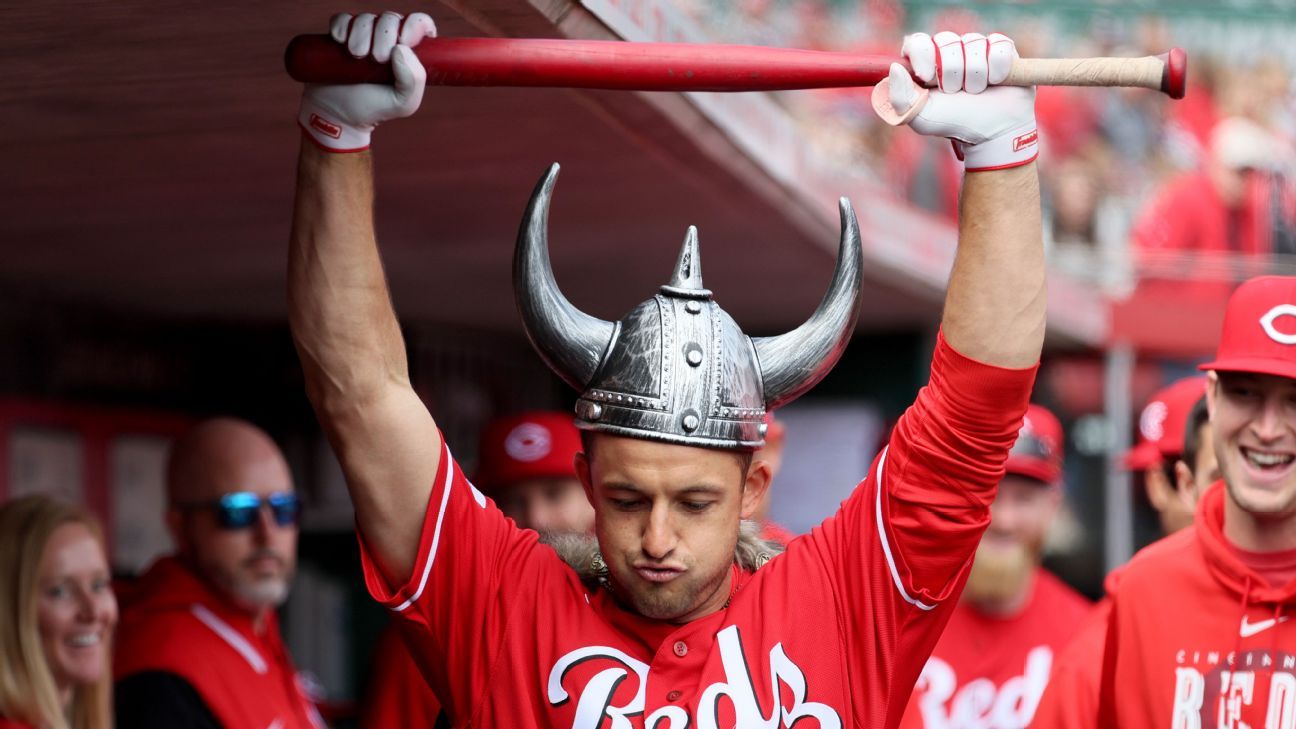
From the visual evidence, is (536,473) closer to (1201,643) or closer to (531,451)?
(531,451)

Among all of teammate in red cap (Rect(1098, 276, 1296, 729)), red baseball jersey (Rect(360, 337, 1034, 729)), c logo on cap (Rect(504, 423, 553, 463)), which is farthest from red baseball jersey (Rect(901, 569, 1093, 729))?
red baseball jersey (Rect(360, 337, 1034, 729))

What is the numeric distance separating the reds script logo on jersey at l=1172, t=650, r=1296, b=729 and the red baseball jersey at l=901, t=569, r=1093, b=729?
1466mm

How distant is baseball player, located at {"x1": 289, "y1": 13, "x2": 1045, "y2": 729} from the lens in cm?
230

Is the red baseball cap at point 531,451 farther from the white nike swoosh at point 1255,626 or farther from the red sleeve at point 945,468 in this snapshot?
the red sleeve at point 945,468

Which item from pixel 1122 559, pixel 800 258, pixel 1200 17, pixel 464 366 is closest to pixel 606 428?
pixel 800 258

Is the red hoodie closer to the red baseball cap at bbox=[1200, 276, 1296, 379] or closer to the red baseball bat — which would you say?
the red baseball cap at bbox=[1200, 276, 1296, 379]

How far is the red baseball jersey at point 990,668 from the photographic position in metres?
4.72

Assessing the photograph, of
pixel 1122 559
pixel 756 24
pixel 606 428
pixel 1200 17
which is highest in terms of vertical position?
pixel 1200 17

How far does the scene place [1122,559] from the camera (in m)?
6.78

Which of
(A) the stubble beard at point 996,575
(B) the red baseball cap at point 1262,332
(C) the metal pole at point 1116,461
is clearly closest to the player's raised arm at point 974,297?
(B) the red baseball cap at point 1262,332

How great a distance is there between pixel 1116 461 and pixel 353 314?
16.5ft

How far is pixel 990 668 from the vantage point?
4816mm

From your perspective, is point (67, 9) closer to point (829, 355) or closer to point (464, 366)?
point (829, 355)

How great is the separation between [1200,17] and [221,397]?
9370mm
